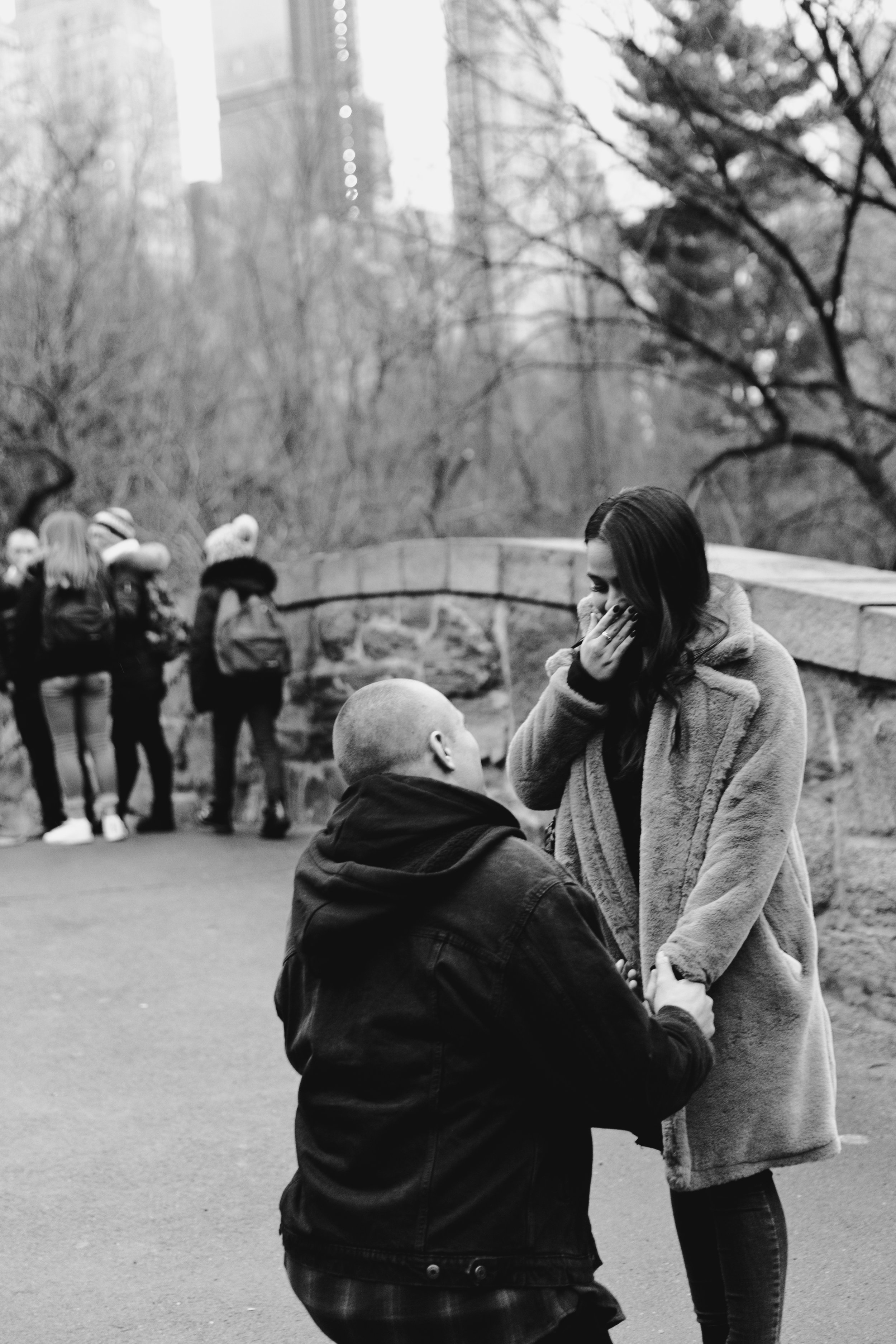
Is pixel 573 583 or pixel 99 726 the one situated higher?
pixel 573 583

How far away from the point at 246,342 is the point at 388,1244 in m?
18.1

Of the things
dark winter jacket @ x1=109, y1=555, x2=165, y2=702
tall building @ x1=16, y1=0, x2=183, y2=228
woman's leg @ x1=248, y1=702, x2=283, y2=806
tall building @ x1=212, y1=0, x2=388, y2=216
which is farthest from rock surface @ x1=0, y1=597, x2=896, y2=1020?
tall building @ x1=16, y1=0, x2=183, y2=228

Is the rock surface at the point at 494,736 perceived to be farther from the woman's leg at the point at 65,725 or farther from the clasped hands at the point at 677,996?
the clasped hands at the point at 677,996

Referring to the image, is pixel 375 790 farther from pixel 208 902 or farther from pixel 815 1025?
pixel 208 902

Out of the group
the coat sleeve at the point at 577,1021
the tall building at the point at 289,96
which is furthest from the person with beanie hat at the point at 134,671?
the tall building at the point at 289,96

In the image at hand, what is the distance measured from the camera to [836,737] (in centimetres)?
469

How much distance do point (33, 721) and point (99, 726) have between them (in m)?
0.51

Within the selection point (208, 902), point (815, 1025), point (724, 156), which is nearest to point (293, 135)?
point (724, 156)

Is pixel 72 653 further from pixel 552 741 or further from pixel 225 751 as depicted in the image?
pixel 552 741

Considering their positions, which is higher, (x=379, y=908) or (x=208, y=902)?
(x=379, y=908)

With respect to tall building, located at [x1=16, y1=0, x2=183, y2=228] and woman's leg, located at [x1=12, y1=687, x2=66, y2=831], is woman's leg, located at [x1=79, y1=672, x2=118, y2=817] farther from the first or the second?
tall building, located at [x1=16, y1=0, x2=183, y2=228]

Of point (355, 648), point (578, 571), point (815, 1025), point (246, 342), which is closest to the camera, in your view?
point (815, 1025)

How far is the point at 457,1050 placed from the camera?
1.94m

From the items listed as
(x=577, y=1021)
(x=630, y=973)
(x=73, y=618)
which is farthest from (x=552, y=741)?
(x=73, y=618)
